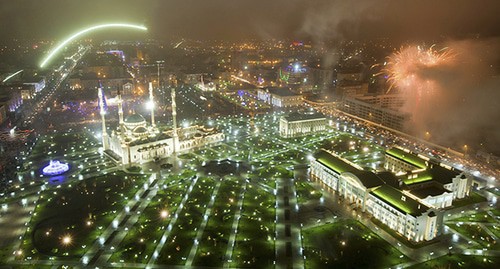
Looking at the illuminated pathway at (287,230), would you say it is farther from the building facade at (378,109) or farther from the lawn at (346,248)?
the building facade at (378,109)

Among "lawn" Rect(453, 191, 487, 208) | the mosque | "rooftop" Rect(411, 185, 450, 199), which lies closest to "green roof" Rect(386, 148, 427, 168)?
"rooftop" Rect(411, 185, 450, 199)

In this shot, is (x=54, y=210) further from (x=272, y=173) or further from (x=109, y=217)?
(x=272, y=173)

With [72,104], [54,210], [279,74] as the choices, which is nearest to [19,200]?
[54,210]

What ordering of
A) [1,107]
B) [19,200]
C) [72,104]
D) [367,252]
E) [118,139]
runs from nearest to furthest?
[367,252] < [19,200] < [118,139] < [1,107] < [72,104]

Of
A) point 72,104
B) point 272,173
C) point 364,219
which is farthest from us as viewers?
point 72,104

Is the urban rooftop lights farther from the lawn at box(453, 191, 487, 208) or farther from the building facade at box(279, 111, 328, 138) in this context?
the lawn at box(453, 191, 487, 208)
